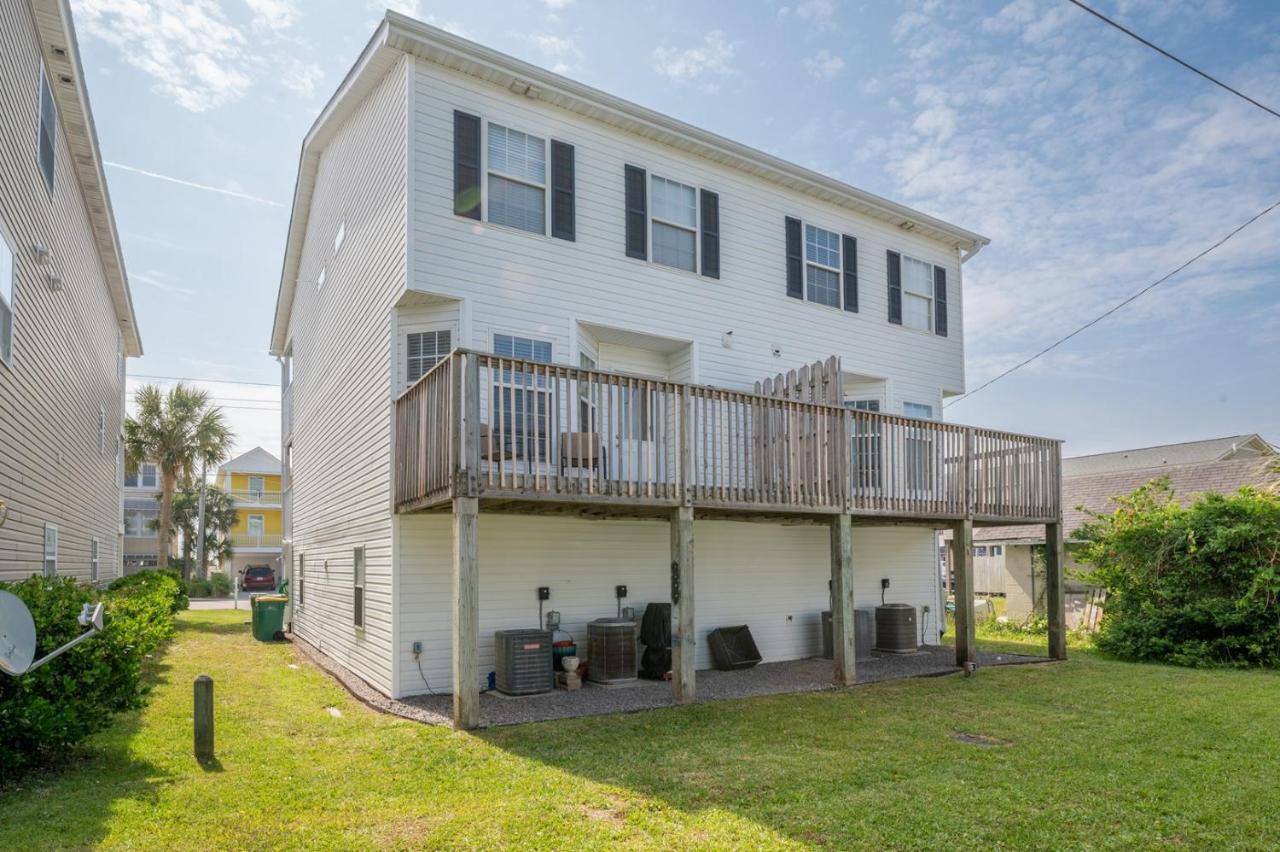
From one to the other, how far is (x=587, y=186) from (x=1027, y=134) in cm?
877

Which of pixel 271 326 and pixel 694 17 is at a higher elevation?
pixel 694 17

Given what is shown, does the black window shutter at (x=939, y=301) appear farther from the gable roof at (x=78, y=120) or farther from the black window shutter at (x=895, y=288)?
the gable roof at (x=78, y=120)

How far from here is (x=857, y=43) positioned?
11602 mm

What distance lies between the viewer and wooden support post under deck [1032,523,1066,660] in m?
12.5

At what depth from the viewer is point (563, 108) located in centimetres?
1077

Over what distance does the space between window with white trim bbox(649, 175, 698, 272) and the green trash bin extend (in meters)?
10.4

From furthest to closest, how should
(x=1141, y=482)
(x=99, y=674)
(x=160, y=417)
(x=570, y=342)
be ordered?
(x=160, y=417) < (x=1141, y=482) < (x=570, y=342) < (x=99, y=674)

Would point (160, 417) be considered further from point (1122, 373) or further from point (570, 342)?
point (1122, 373)

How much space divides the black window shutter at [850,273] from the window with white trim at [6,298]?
11.3 metres

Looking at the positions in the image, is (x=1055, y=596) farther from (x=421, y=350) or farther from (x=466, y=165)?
(x=466, y=165)

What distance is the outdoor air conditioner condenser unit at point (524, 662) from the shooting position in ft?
29.8

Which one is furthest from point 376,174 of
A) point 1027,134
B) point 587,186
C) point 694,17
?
point 1027,134

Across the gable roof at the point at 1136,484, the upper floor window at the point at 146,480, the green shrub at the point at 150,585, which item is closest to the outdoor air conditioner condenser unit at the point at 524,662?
the green shrub at the point at 150,585

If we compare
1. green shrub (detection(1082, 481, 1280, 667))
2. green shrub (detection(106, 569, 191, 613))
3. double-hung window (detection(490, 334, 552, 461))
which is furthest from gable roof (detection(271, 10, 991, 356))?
green shrub (detection(106, 569, 191, 613))
